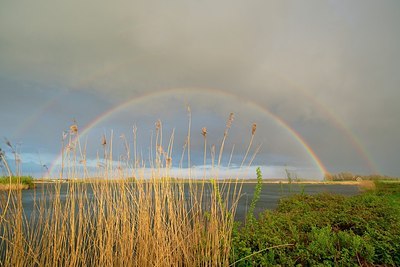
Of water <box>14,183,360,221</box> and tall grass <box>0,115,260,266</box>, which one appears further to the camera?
water <box>14,183,360,221</box>

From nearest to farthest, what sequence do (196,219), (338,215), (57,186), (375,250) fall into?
(57,186)
(196,219)
(375,250)
(338,215)

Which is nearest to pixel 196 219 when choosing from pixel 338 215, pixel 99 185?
pixel 99 185

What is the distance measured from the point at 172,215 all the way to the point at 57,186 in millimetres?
1504

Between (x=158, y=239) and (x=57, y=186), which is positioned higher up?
(x=57, y=186)

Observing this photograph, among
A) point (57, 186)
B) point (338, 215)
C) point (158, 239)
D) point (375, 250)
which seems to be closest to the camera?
point (57, 186)

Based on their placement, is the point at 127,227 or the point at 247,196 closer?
the point at 127,227

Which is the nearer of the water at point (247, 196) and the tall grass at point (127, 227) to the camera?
the tall grass at point (127, 227)

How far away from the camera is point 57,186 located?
12.2 ft

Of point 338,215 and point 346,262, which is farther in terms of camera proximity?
point 338,215

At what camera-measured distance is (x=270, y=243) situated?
505 centimetres

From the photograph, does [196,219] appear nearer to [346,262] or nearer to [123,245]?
[123,245]

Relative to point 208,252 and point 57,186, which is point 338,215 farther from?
point 57,186

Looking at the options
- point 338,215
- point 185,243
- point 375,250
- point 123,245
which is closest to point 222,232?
point 185,243

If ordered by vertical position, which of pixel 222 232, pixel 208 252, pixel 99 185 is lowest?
pixel 208 252
